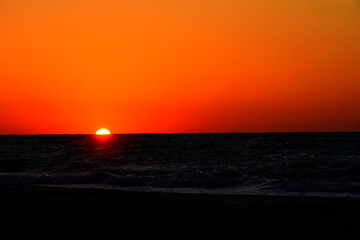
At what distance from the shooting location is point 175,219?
38.3 ft

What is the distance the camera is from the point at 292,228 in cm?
1041

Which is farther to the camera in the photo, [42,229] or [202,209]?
[202,209]

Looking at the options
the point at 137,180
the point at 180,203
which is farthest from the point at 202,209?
the point at 137,180

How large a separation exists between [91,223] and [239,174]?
734 inches

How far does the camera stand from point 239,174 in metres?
28.7

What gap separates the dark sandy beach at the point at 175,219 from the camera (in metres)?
9.80

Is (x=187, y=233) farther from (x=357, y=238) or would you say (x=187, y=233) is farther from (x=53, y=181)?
(x=53, y=181)

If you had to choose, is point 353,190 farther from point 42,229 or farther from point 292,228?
point 42,229

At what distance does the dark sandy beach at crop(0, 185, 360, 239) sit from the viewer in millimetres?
9805

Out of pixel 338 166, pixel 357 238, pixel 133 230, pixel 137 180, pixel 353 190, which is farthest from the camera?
pixel 338 166

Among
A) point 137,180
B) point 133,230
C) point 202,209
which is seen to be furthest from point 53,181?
point 133,230

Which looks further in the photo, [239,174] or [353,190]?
[239,174]

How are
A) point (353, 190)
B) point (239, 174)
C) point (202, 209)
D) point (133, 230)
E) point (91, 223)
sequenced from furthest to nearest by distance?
1. point (239, 174)
2. point (353, 190)
3. point (202, 209)
4. point (91, 223)
5. point (133, 230)

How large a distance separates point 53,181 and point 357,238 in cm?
2184
